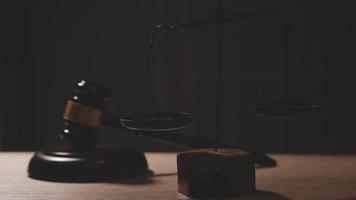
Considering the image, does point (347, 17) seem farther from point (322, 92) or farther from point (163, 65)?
point (163, 65)

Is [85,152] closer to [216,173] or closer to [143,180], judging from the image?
[143,180]

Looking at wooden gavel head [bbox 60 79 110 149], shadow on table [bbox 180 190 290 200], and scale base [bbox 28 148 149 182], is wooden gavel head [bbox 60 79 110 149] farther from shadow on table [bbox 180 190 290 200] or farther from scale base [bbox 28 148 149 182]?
shadow on table [bbox 180 190 290 200]

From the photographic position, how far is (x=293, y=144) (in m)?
1.69

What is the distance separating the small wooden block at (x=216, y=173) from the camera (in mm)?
843

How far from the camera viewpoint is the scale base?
1.04 metres

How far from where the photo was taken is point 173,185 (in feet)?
3.24

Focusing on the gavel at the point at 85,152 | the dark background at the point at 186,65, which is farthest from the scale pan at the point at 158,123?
the dark background at the point at 186,65

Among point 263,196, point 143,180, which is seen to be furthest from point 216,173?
point 143,180

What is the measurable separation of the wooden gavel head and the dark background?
0.60 m

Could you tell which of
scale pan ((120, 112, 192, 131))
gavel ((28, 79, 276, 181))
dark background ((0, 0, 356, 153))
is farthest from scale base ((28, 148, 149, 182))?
dark background ((0, 0, 356, 153))

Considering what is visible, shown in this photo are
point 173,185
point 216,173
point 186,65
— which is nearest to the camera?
point 216,173

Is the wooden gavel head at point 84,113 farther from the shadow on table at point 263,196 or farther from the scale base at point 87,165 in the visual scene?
the shadow on table at point 263,196

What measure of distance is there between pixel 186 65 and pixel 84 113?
637mm

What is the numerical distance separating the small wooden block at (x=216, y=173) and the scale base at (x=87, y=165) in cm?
21
